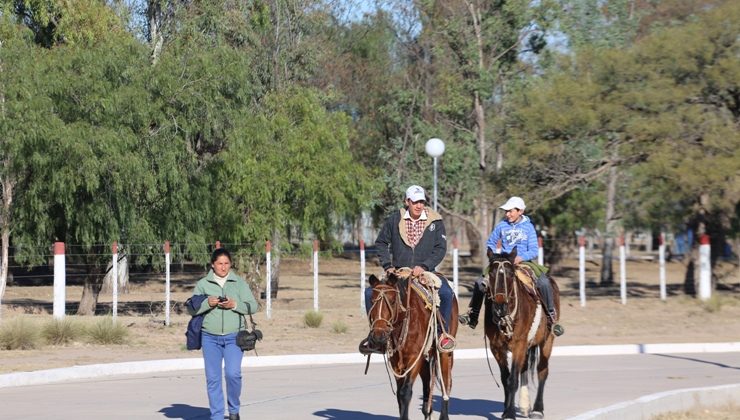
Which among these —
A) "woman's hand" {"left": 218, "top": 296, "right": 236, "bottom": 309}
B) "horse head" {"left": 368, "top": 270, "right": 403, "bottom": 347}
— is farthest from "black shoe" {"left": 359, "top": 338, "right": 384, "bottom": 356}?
"woman's hand" {"left": 218, "top": 296, "right": 236, "bottom": 309}

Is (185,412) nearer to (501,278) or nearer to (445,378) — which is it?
(445,378)

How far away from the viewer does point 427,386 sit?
1223cm

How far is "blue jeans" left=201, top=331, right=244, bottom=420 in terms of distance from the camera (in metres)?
11.9

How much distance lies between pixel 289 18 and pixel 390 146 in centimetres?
985

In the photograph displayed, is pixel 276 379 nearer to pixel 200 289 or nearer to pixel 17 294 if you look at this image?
pixel 200 289

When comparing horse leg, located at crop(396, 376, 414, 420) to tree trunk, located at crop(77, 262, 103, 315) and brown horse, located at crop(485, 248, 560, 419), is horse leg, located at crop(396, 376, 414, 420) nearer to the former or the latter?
brown horse, located at crop(485, 248, 560, 419)

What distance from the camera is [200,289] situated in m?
11.9

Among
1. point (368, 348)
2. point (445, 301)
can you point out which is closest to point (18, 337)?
point (445, 301)

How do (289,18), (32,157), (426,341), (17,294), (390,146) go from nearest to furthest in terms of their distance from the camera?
(426,341), (32,157), (17,294), (289,18), (390,146)

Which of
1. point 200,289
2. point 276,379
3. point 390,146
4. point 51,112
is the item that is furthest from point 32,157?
point 390,146

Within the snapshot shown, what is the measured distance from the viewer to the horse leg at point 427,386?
12.1m

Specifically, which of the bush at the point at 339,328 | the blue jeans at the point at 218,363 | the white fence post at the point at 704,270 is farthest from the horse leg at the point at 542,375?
the white fence post at the point at 704,270

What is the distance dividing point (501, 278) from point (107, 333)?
39.9 ft

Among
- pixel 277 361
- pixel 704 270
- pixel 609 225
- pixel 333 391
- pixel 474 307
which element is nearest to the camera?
pixel 474 307
